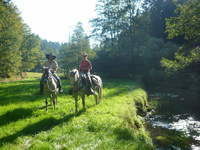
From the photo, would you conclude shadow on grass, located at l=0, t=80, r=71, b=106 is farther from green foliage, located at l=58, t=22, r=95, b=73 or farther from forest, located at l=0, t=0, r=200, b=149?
green foliage, located at l=58, t=22, r=95, b=73

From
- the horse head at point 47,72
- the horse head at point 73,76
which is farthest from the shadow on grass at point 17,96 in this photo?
the horse head at point 73,76

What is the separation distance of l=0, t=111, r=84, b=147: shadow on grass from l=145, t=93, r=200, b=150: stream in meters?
6.25

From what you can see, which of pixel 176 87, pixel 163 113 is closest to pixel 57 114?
pixel 163 113

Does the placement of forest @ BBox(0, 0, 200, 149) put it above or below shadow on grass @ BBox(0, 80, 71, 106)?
above

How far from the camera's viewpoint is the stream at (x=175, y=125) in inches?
684

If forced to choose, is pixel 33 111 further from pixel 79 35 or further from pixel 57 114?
pixel 79 35

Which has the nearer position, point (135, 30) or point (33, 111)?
point (33, 111)

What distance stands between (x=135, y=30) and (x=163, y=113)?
122 feet

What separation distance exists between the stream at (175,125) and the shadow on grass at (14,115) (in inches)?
348

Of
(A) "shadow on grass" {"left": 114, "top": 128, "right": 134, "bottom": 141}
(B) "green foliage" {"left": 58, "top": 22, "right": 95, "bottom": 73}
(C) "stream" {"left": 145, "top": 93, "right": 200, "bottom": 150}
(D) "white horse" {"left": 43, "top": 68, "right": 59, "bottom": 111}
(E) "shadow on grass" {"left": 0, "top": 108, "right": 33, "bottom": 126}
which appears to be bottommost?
(C) "stream" {"left": 145, "top": 93, "right": 200, "bottom": 150}

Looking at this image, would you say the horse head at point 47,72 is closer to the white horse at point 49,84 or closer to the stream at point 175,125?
the white horse at point 49,84

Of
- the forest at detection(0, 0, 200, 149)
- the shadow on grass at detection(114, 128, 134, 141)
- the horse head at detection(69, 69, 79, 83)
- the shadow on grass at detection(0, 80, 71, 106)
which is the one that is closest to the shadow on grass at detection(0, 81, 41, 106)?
the shadow on grass at detection(0, 80, 71, 106)

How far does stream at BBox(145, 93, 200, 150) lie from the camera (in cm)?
1738

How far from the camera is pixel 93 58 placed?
205ft
